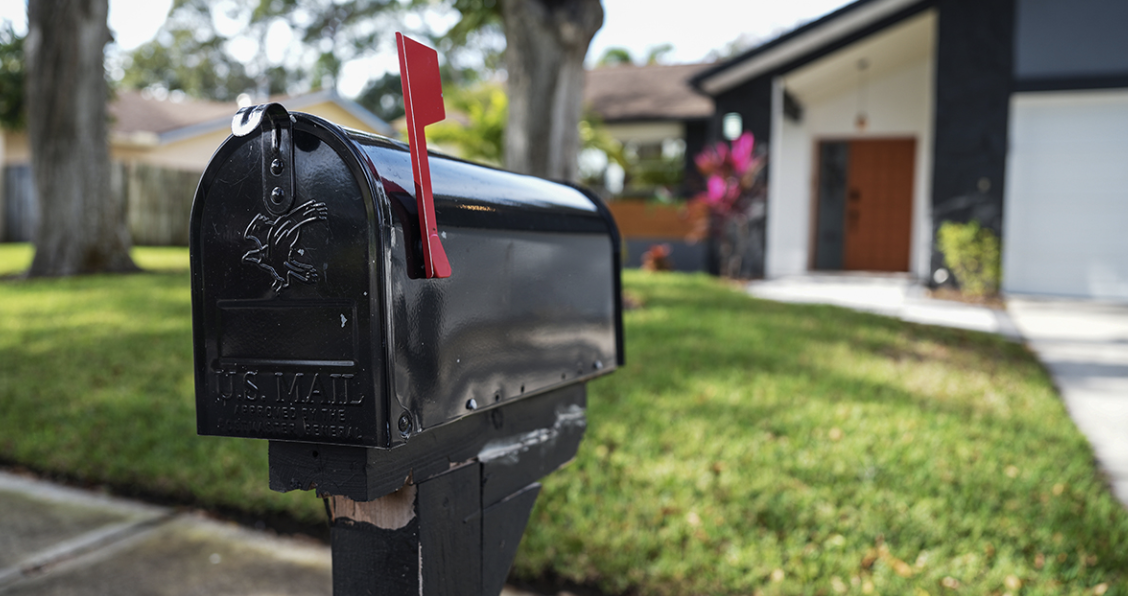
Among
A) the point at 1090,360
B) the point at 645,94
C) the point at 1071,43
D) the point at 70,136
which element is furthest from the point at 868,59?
the point at 70,136

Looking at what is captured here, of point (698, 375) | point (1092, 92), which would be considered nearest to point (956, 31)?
point (1092, 92)

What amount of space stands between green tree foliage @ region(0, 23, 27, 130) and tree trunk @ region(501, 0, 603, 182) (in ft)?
43.7

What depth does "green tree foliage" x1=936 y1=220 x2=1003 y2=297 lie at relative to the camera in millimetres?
9234

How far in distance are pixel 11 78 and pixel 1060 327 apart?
1826cm

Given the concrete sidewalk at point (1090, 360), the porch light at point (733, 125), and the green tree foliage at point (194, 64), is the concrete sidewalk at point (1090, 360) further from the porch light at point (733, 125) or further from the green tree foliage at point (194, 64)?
the green tree foliage at point (194, 64)

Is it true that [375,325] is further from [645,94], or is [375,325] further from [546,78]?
[645,94]

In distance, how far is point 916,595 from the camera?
8.00 ft

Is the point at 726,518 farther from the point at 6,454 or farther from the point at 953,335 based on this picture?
the point at 953,335

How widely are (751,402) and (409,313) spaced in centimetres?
323

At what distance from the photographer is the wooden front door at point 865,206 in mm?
12891

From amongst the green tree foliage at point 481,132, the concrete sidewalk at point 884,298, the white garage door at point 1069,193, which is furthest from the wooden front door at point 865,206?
the green tree foliage at point 481,132

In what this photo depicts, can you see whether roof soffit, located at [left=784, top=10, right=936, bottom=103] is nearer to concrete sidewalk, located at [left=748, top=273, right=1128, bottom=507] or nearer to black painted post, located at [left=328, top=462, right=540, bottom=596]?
concrete sidewalk, located at [left=748, top=273, right=1128, bottom=507]

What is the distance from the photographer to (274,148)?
107 centimetres

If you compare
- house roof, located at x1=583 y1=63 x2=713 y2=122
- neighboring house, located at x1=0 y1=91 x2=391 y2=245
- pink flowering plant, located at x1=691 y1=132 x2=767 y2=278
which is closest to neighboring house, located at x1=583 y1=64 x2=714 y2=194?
house roof, located at x1=583 y1=63 x2=713 y2=122
